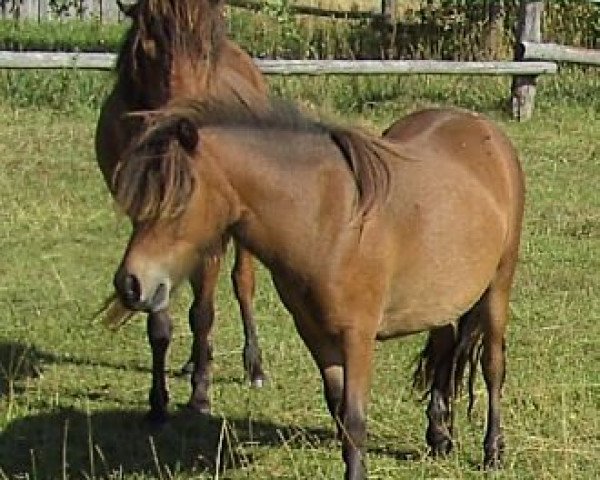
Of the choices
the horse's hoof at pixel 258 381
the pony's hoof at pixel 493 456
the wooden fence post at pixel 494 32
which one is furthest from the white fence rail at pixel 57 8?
the pony's hoof at pixel 493 456

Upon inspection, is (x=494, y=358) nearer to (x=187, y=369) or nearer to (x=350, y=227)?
(x=350, y=227)

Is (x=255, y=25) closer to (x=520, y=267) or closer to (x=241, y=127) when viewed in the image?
(x=520, y=267)

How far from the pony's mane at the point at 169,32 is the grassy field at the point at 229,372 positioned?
55 centimetres

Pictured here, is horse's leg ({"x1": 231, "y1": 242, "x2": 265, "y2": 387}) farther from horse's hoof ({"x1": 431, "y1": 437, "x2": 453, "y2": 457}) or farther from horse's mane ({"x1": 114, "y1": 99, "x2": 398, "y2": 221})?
horse's mane ({"x1": 114, "y1": 99, "x2": 398, "y2": 221})

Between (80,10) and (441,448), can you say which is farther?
(80,10)

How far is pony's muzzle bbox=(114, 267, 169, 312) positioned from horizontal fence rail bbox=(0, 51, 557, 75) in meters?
7.41

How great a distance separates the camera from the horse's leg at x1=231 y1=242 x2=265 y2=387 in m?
6.27

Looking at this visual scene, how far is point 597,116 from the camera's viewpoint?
12430mm

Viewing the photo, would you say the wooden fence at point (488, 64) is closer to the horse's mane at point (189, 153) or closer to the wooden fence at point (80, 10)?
the wooden fence at point (80, 10)

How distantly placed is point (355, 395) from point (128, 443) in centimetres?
145

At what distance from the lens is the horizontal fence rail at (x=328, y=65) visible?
11.1 meters

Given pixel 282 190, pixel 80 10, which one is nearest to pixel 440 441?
pixel 282 190

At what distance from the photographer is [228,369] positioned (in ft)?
21.4

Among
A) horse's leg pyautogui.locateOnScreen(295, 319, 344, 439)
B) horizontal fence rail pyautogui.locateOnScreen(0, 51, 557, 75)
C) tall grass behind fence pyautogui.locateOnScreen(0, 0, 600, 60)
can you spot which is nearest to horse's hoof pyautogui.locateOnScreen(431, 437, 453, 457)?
horse's leg pyautogui.locateOnScreen(295, 319, 344, 439)
